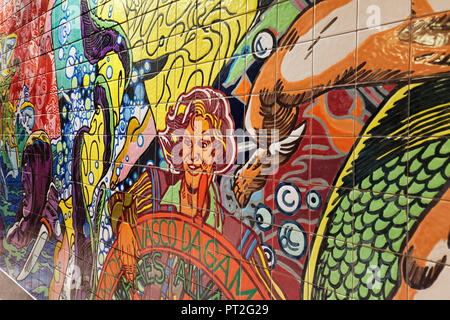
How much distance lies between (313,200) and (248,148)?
0.96 feet

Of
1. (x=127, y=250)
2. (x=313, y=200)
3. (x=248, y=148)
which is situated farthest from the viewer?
(x=127, y=250)

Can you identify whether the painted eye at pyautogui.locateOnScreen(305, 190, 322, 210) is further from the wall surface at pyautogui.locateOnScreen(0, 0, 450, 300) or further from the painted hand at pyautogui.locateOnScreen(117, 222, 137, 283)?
the painted hand at pyautogui.locateOnScreen(117, 222, 137, 283)

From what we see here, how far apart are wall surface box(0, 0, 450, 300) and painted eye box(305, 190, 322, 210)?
1 centimetres

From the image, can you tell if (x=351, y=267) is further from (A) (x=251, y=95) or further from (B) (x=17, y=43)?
(B) (x=17, y=43)

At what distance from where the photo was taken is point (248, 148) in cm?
134

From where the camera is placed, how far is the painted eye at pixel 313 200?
3.71 feet

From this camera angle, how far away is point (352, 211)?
105cm

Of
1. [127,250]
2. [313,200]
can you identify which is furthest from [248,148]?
[127,250]

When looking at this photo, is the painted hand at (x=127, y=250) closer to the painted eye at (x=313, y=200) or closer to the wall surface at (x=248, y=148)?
the wall surface at (x=248, y=148)

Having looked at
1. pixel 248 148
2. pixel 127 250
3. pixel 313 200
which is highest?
pixel 248 148

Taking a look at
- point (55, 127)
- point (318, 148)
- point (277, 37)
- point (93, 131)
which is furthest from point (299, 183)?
point (55, 127)

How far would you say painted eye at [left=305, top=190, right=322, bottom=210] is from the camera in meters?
1.13

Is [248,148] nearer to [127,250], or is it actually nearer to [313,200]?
[313,200]

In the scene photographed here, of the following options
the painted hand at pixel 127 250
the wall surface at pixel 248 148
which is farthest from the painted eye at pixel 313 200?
the painted hand at pixel 127 250
